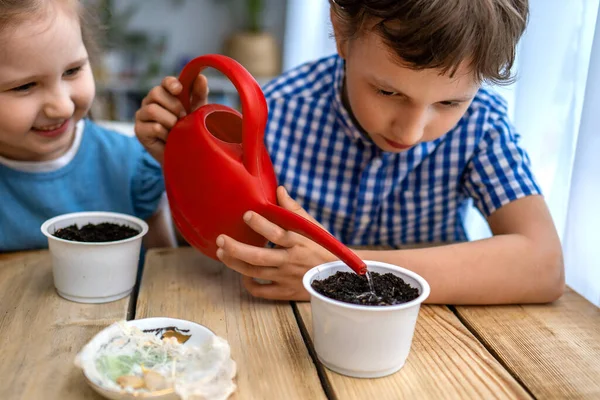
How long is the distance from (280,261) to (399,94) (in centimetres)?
29

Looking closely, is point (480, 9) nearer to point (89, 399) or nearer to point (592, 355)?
point (592, 355)

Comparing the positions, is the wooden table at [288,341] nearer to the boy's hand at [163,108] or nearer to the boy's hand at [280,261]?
the boy's hand at [280,261]

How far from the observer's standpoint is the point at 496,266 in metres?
0.91

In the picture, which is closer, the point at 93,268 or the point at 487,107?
the point at 93,268

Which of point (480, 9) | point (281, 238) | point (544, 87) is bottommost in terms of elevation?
point (281, 238)

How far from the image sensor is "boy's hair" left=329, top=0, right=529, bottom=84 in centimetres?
81

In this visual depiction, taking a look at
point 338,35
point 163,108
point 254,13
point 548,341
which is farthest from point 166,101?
point 254,13

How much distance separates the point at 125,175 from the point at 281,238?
53 centimetres

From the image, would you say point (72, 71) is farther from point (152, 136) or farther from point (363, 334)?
point (363, 334)

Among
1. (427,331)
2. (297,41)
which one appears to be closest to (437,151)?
(427,331)

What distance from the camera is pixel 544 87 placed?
42.3 inches

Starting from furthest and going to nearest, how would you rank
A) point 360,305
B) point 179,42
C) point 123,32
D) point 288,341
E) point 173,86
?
point 179,42
point 123,32
point 173,86
point 288,341
point 360,305

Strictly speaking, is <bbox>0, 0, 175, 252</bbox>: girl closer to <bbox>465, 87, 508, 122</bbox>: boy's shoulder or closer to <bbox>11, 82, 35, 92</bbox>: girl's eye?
<bbox>11, 82, 35, 92</bbox>: girl's eye

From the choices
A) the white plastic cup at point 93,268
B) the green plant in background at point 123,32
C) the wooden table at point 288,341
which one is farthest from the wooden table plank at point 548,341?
the green plant in background at point 123,32
